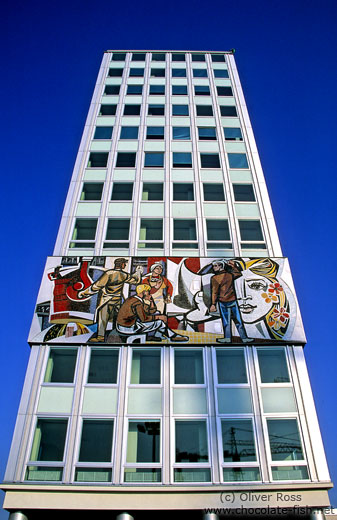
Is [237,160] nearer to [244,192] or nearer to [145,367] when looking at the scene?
[244,192]

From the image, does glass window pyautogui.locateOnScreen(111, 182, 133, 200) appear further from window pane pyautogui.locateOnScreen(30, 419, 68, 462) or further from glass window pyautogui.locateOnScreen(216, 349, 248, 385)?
window pane pyautogui.locateOnScreen(30, 419, 68, 462)

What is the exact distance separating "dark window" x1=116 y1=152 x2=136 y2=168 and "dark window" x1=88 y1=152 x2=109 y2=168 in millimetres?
764

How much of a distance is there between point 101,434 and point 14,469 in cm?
312

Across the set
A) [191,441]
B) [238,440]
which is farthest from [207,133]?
[191,441]

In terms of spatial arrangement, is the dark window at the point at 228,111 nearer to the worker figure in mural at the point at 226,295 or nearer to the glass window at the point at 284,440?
the worker figure in mural at the point at 226,295

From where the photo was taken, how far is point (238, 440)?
15008mm

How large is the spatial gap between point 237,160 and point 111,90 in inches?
473

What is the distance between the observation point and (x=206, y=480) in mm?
14234

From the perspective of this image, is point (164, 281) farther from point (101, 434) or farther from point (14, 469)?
point (14, 469)

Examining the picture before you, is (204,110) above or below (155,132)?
above

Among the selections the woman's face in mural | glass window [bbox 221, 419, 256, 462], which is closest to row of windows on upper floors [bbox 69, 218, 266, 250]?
the woman's face in mural

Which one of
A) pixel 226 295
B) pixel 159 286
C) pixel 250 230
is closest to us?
pixel 226 295

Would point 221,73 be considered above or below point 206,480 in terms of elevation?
above

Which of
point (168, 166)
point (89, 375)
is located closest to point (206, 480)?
point (89, 375)
